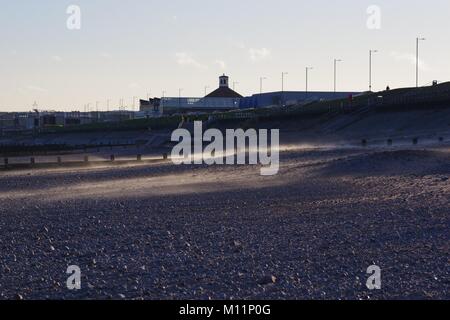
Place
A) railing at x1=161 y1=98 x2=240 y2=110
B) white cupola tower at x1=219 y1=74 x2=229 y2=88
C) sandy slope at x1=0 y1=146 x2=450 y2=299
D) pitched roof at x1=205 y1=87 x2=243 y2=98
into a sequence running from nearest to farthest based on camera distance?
sandy slope at x1=0 y1=146 x2=450 y2=299 → railing at x1=161 y1=98 x2=240 y2=110 → pitched roof at x1=205 y1=87 x2=243 y2=98 → white cupola tower at x1=219 y1=74 x2=229 y2=88

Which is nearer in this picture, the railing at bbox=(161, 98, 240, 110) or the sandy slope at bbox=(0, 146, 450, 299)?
the sandy slope at bbox=(0, 146, 450, 299)

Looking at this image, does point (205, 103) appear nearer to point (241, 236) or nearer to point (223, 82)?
point (223, 82)

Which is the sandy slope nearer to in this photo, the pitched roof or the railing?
the railing

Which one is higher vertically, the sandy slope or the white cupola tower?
the white cupola tower

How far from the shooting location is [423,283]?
38.1 ft

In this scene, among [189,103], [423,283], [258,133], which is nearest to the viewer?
[423,283]

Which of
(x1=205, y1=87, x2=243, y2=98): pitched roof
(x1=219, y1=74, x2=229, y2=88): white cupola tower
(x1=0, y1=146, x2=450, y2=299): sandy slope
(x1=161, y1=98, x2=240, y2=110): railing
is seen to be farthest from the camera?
(x1=219, y1=74, x2=229, y2=88): white cupola tower

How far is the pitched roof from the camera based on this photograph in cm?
15102

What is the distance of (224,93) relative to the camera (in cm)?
15262

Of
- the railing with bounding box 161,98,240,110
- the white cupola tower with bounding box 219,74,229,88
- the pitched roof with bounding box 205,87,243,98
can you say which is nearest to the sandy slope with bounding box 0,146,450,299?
the railing with bounding box 161,98,240,110
